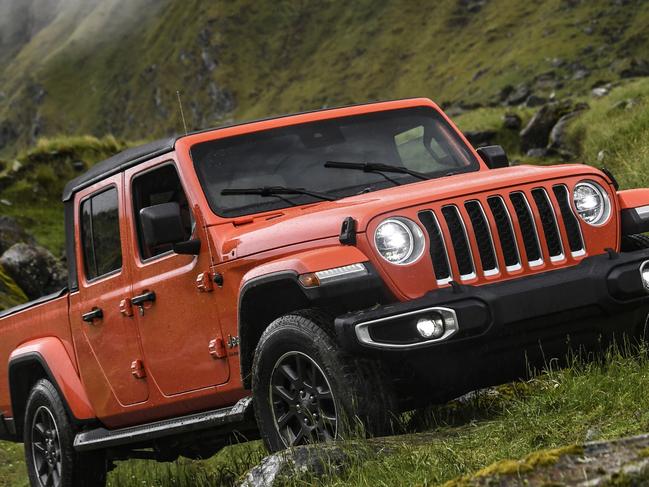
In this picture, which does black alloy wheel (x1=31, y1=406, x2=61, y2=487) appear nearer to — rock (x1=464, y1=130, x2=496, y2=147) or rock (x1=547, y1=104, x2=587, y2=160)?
rock (x1=547, y1=104, x2=587, y2=160)

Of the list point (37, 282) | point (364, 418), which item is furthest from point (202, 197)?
point (37, 282)

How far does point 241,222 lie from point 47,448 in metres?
2.70

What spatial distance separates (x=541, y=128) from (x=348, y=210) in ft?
66.6

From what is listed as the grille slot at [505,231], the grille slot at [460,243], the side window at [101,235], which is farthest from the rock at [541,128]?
the grille slot at [460,243]

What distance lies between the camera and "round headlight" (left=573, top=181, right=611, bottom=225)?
19.5 feet

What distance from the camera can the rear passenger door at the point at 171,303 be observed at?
6.42 m

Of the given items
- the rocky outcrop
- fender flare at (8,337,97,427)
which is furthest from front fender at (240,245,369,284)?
fender flare at (8,337,97,427)

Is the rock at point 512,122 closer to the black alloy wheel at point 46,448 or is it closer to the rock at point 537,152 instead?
the rock at point 537,152

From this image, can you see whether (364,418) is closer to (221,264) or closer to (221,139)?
(221,264)

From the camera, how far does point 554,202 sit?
19.0 ft

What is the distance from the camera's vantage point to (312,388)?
18.2 ft

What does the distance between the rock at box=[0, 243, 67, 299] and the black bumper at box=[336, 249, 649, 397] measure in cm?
1411

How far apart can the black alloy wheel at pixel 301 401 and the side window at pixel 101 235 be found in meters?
2.03

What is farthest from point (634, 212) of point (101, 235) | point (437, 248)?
point (101, 235)
